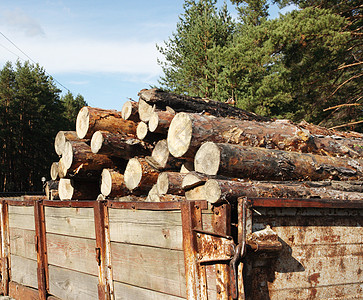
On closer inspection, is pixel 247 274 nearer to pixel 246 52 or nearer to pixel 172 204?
pixel 172 204

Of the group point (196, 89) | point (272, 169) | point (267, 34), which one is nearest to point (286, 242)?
point (272, 169)

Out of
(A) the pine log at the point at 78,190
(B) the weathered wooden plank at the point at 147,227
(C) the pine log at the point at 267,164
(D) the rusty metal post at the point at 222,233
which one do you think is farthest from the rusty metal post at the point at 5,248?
(D) the rusty metal post at the point at 222,233

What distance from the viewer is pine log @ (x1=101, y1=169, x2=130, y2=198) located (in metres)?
5.45

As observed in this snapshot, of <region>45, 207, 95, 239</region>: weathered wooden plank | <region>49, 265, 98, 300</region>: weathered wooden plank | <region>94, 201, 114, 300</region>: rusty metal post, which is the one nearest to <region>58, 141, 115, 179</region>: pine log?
<region>45, 207, 95, 239</region>: weathered wooden plank

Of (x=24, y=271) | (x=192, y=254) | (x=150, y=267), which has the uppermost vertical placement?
(x=192, y=254)

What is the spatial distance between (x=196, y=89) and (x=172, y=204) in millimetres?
23171

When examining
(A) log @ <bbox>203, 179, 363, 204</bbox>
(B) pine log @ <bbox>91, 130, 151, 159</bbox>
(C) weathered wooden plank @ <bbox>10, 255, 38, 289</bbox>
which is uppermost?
(B) pine log @ <bbox>91, 130, 151, 159</bbox>

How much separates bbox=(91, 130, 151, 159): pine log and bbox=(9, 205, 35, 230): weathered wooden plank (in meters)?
1.22

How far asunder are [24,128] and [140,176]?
36.9 m

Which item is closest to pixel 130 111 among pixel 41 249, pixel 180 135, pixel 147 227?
pixel 180 135

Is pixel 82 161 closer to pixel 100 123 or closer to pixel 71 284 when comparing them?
pixel 100 123

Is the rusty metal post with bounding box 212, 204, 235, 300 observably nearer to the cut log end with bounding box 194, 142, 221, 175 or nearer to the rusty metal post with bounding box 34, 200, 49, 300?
the cut log end with bounding box 194, 142, 221, 175

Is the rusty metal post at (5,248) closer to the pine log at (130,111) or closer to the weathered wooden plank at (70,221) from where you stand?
the weathered wooden plank at (70,221)

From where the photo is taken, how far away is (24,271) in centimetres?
519
